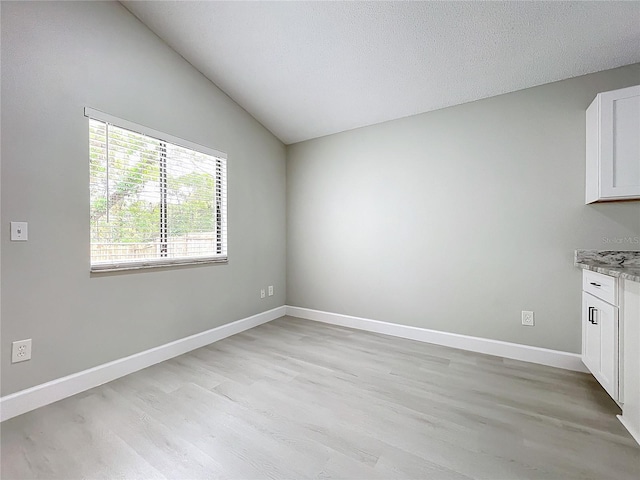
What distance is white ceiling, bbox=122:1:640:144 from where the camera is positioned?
6.34ft

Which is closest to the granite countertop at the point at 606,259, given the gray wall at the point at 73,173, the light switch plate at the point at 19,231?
the gray wall at the point at 73,173

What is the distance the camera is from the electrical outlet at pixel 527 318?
2.50 metres

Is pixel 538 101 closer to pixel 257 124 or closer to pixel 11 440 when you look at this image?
pixel 257 124

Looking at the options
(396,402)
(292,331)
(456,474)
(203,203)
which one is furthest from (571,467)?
(203,203)

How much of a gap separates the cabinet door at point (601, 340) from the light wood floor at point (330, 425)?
0.58 feet

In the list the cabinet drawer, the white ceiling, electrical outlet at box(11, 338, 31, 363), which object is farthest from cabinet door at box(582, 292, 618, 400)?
electrical outlet at box(11, 338, 31, 363)

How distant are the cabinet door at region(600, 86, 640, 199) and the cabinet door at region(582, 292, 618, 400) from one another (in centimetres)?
81

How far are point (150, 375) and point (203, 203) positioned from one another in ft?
5.40

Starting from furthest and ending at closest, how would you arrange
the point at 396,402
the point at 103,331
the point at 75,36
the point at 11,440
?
the point at 103,331 < the point at 75,36 < the point at 396,402 < the point at 11,440

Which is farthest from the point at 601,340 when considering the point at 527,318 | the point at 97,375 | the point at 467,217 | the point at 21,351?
the point at 21,351

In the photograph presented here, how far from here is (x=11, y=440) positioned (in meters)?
1.52

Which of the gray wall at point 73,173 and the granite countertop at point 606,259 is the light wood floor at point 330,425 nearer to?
the gray wall at point 73,173

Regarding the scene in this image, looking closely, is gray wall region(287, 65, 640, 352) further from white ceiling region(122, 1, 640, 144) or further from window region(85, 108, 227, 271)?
window region(85, 108, 227, 271)

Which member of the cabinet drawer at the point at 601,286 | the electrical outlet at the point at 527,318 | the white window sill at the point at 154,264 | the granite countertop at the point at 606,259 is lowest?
the electrical outlet at the point at 527,318
